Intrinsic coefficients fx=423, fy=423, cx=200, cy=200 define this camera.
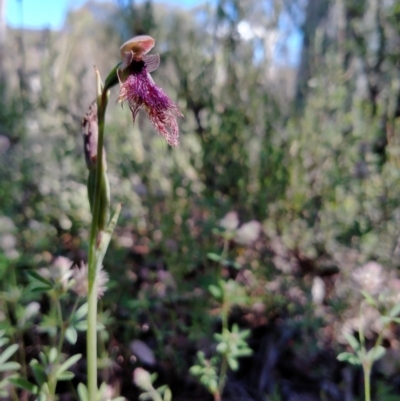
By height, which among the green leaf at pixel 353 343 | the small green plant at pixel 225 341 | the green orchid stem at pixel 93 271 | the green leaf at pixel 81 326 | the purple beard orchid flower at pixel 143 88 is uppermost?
the purple beard orchid flower at pixel 143 88

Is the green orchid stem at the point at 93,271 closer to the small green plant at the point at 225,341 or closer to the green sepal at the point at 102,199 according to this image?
the green sepal at the point at 102,199

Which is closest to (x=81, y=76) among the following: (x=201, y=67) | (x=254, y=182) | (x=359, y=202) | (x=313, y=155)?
(x=201, y=67)

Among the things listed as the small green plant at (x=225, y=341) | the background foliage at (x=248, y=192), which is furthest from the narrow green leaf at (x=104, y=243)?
the background foliage at (x=248, y=192)

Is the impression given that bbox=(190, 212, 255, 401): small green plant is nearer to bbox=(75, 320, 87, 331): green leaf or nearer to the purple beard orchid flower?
bbox=(75, 320, 87, 331): green leaf

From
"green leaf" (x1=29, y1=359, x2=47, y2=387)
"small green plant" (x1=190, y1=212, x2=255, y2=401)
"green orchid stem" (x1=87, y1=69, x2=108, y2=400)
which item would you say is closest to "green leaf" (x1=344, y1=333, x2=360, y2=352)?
"small green plant" (x1=190, y1=212, x2=255, y2=401)

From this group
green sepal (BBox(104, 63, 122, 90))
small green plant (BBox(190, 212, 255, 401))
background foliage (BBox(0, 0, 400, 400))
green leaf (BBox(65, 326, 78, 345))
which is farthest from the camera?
background foliage (BBox(0, 0, 400, 400))

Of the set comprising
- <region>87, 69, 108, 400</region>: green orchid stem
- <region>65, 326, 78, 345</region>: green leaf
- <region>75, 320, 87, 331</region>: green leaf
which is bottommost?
<region>75, 320, 87, 331</region>: green leaf

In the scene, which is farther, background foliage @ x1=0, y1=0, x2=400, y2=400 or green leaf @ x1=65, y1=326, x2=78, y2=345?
background foliage @ x1=0, y1=0, x2=400, y2=400

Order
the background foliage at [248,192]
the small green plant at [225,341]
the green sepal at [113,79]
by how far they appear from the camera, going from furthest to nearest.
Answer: the background foliage at [248,192] < the small green plant at [225,341] < the green sepal at [113,79]

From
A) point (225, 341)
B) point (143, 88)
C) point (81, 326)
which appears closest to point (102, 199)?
point (143, 88)

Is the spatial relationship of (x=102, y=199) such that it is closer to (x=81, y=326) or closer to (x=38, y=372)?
(x=81, y=326)
